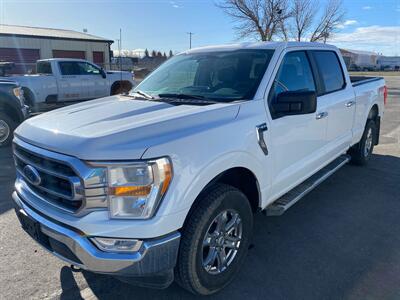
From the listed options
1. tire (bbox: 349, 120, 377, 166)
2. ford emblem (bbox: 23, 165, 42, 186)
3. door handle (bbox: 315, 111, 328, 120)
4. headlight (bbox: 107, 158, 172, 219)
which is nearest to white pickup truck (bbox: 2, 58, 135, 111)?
tire (bbox: 349, 120, 377, 166)

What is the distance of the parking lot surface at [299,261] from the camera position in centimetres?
277

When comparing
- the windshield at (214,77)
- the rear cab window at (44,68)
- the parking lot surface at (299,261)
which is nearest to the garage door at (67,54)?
the rear cab window at (44,68)

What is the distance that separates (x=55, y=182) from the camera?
232 cm

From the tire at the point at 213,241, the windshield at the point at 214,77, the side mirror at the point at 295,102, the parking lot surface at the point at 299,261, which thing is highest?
the windshield at the point at 214,77

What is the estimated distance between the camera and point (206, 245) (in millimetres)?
2637

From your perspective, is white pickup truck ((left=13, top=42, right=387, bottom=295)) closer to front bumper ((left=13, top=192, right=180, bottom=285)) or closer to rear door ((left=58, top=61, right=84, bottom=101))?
front bumper ((left=13, top=192, right=180, bottom=285))

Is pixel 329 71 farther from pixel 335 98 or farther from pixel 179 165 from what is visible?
pixel 179 165

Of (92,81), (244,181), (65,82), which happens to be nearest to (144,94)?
(244,181)

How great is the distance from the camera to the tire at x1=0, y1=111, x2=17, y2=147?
7.63 metres

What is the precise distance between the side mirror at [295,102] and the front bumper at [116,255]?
4.77ft

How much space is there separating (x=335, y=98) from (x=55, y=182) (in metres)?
3.44

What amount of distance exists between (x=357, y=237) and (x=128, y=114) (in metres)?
2.67

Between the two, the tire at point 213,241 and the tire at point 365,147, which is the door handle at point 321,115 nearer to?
the tire at point 213,241

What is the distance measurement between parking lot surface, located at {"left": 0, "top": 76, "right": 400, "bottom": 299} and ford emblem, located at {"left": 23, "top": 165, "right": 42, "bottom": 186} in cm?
96
